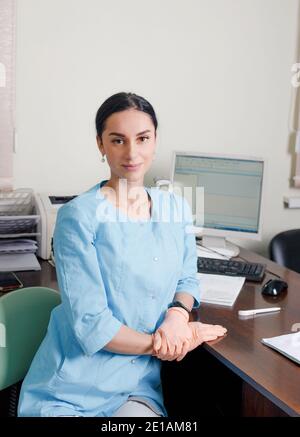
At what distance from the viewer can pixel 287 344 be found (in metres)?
1.26

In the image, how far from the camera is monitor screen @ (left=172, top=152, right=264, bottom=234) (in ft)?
6.60

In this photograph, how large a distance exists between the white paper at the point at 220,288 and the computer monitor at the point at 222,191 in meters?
0.31

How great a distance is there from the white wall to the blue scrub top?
855mm

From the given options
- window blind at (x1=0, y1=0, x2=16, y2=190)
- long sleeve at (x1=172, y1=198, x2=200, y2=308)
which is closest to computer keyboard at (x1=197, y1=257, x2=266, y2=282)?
long sleeve at (x1=172, y1=198, x2=200, y2=308)

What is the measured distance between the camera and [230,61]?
234 cm

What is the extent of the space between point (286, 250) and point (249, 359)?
119 cm

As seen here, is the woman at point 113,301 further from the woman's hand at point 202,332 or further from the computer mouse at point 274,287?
the computer mouse at point 274,287

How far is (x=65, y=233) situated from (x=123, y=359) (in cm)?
33

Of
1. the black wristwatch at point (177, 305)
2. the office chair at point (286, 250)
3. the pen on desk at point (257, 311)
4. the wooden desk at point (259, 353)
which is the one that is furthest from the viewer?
the office chair at point (286, 250)

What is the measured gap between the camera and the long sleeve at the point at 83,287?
3.81 feet

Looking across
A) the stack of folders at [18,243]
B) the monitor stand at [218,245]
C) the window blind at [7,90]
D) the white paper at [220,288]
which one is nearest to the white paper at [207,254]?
the monitor stand at [218,245]

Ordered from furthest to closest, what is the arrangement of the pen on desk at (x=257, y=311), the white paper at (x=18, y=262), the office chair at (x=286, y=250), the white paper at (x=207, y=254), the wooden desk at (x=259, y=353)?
the office chair at (x=286, y=250) → the white paper at (x=207, y=254) → the white paper at (x=18, y=262) → the pen on desk at (x=257, y=311) → the wooden desk at (x=259, y=353)

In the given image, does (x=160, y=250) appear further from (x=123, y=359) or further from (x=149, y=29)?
(x=149, y=29)
